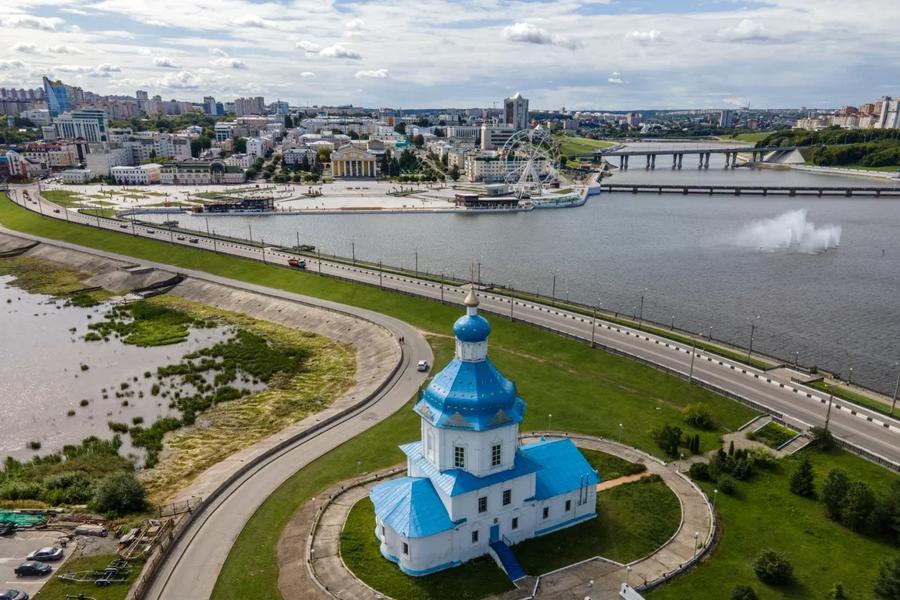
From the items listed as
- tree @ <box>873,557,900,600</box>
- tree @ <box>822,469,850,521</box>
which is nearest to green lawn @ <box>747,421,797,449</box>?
tree @ <box>822,469,850,521</box>

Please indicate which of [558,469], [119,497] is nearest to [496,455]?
[558,469]

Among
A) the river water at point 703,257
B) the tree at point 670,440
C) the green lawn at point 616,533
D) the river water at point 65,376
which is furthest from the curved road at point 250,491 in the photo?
the river water at point 703,257

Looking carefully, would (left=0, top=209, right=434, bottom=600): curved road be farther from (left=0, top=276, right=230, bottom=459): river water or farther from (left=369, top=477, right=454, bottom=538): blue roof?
(left=0, top=276, right=230, bottom=459): river water

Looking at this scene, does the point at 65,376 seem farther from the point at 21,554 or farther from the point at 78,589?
the point at 78,589

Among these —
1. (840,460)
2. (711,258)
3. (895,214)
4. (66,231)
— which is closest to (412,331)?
(840,460)

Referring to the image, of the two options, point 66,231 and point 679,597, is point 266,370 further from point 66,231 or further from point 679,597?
point 66,231

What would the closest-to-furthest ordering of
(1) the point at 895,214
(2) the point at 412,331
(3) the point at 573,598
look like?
(3) the point at 573,598
(2) the point at 412,331
(1) the point at 895,214
